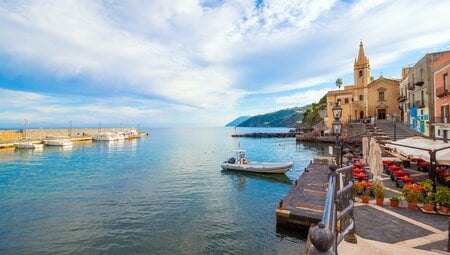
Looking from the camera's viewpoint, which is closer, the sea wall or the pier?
the pier

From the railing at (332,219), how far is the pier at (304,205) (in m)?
10.2

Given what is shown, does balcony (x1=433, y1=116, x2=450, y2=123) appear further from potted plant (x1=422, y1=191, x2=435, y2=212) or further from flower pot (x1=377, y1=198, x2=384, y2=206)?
flower pot (x1=377, y1=198, x2=384, y2=206)

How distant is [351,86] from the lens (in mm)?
64125

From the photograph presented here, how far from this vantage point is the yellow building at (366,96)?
55.3 m

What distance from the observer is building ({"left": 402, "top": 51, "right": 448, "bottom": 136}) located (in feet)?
102

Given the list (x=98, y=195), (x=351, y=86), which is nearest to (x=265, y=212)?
(x=98, y=195)

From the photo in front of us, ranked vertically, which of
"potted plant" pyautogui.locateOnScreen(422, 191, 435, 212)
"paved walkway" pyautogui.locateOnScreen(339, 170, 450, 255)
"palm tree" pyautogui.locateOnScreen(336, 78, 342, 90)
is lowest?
"paved walkway" pyautogui.locateOnScreen(339, 170, 450, 255)

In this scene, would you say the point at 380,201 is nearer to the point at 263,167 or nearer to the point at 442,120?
the point at 263,167

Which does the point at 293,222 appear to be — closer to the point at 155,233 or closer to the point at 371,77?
the point at 155,233

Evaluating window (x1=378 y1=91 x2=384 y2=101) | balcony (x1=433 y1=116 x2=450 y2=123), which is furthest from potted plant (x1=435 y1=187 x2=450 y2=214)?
window (x1=378 y1=91 x2=384 y2=101)

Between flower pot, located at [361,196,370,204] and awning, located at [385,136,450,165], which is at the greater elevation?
awning, located at [385,136,450,165]

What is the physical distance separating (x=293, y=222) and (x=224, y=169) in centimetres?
2057

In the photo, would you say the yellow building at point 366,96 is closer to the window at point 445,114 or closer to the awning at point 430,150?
the window at point 445,114

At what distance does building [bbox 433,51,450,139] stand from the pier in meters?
15.9
